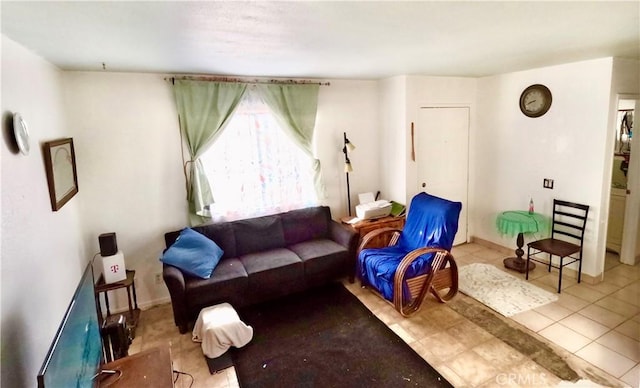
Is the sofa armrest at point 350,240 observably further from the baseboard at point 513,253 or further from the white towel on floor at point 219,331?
the baseboard at point 513,253

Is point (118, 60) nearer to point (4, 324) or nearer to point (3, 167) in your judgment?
point (3, 167)

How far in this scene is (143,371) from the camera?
5.81ft

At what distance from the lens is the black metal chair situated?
340cm

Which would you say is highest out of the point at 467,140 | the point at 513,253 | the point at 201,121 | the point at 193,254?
the point at 201,121

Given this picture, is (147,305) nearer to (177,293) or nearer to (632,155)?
(177,293)

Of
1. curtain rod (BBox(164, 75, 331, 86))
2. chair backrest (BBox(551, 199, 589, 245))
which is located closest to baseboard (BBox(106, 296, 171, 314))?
curtain rod (BBox(164, 75, 331, 86))

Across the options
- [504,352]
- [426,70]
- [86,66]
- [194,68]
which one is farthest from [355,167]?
[86,66]

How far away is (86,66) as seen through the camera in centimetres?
278

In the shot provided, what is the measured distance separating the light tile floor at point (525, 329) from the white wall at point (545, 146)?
46cm

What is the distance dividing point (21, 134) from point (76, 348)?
1135mm

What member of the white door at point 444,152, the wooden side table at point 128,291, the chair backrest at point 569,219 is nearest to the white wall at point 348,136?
the white door at point 444,152

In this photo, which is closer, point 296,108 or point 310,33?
point 310,33

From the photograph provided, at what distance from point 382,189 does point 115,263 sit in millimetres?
3177

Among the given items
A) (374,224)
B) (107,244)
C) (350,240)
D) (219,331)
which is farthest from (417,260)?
(107,244)
